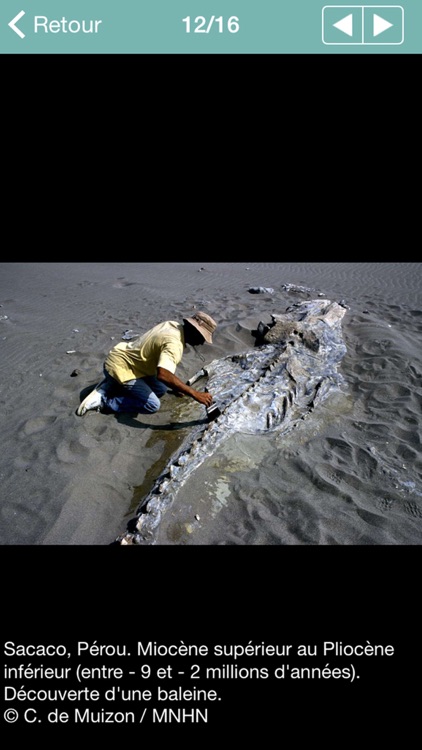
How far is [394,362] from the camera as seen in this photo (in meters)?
5.14

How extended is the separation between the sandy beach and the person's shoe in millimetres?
78

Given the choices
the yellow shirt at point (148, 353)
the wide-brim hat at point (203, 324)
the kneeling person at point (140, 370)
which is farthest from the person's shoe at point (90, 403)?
the wide-brim hat at point (203, 324)

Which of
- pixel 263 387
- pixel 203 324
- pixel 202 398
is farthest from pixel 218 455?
pixel 203 324

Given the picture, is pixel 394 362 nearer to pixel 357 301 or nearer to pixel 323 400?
pixel 323 400

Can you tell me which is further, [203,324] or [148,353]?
→ [148,353]

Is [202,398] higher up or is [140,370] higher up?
[140,370]

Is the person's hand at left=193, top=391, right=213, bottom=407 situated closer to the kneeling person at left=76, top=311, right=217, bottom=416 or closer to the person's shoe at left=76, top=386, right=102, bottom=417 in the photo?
the kneeling person at left=76, top=311, right=217, bottom=416

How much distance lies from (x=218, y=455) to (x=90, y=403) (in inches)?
64.7

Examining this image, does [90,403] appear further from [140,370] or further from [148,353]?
[148,353]

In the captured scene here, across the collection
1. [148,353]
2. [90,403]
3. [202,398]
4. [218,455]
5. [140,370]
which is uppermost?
[148,353]

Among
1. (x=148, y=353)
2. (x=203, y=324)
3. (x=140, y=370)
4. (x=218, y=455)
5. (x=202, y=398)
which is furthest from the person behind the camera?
(x=140, y=370)

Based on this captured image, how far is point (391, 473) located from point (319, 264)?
435 inches

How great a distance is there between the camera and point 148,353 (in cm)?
423

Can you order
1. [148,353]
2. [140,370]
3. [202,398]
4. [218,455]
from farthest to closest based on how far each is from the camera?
[140,370], [148,353], [202,398], [218,455]
